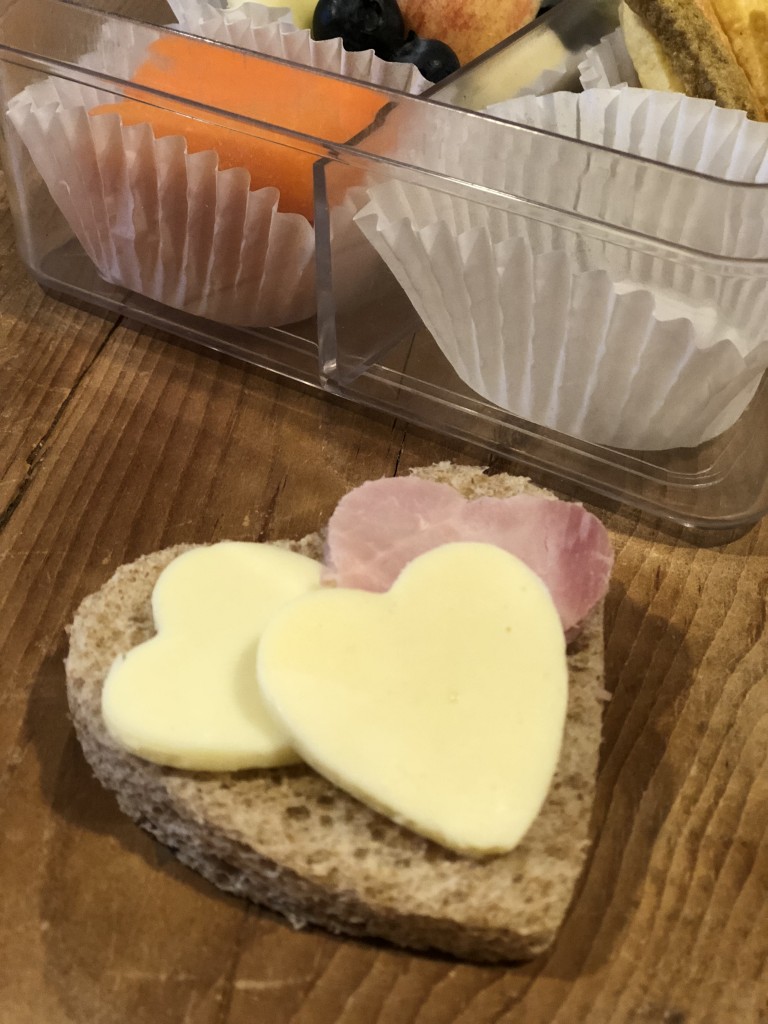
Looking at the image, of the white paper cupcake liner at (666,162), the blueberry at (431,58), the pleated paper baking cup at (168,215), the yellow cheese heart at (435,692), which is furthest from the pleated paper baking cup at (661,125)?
the yellow cheese heart at (435,692)

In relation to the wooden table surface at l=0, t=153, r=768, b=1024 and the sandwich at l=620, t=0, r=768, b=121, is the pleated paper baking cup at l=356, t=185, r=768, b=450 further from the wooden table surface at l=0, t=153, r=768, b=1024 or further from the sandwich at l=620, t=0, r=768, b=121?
the sandwich at l=620, t=0, r=768, b=121

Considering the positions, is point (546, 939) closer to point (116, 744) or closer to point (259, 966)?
point (259, 966)

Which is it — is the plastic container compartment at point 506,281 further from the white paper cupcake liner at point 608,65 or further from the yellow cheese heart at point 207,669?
the yellow cheese heart at point 207,669

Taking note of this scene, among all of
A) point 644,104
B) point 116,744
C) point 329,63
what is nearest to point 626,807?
point 116,744

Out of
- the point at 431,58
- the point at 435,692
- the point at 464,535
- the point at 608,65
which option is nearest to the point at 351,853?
the point at 435,692

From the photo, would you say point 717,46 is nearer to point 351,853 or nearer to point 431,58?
point 431,58

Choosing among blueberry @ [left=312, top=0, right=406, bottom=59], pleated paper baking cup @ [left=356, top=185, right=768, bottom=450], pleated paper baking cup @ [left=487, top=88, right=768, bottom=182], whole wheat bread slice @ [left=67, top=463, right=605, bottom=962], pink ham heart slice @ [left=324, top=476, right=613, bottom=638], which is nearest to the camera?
whole wheat bread slice @ [left=67, top=463, right=605, bottom=962]

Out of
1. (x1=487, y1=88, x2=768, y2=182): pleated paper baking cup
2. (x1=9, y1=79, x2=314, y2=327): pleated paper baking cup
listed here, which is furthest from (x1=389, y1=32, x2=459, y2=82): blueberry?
(x1=9, y1=79, x2=314, y2=327): pleated paper baking cup
